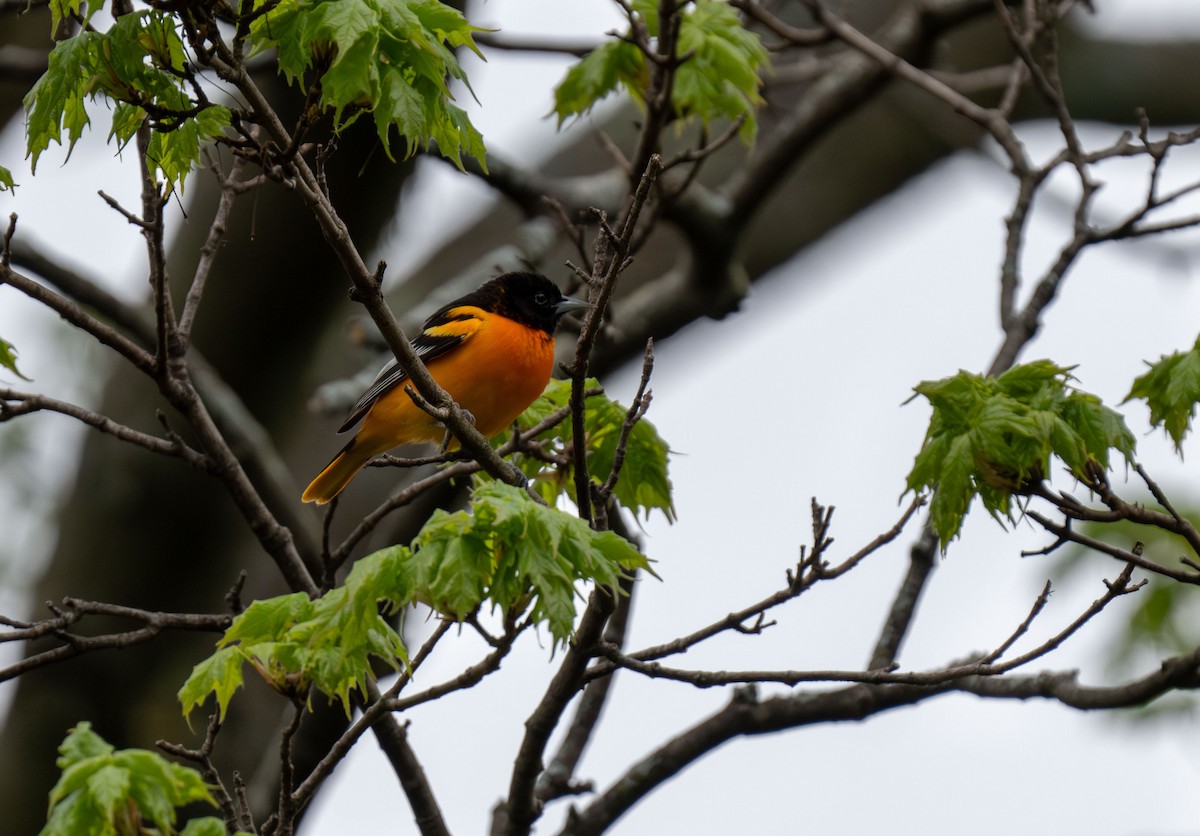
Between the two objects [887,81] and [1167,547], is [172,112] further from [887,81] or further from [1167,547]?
[1167,547]

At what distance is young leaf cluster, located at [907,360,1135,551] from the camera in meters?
3.24

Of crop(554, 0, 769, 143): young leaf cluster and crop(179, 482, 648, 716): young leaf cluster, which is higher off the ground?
crop(554, 0, 769, 143): young leaf cluster

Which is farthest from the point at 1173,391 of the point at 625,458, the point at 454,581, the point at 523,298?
the point at 523,298

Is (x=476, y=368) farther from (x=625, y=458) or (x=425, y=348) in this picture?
(x=625, y=458)

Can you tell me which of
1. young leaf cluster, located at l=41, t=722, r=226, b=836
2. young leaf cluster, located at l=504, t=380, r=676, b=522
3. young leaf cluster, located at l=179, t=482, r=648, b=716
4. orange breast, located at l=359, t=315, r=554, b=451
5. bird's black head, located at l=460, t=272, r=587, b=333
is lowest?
young leaf cluster, located at l=41, t=722, r=226, b=836

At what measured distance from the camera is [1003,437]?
3.28 meters

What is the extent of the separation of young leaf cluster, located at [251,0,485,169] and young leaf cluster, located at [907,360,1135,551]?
1477 millimetres

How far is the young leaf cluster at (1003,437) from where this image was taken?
3238 millimetres

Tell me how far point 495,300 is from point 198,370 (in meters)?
1.24

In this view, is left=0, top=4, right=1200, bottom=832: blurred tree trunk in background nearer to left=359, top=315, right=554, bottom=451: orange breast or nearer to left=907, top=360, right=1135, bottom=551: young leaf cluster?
left=359, top=315, right=554, bottom=451: orange breast

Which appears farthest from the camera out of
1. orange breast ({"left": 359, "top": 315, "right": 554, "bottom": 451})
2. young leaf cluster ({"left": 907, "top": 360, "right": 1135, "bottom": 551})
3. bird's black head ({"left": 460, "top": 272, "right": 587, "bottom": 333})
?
bird's black head ({"left": 460, "top": 272, "right": 587, "bottom": 333})

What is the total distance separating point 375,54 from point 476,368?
2573 mm

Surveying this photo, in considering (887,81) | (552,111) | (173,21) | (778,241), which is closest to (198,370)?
(552,111)

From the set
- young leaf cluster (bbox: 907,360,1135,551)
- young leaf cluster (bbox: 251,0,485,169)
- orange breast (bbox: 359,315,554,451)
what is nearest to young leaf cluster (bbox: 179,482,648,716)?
young leaf cluster (bbox: 251,0,485,169)
